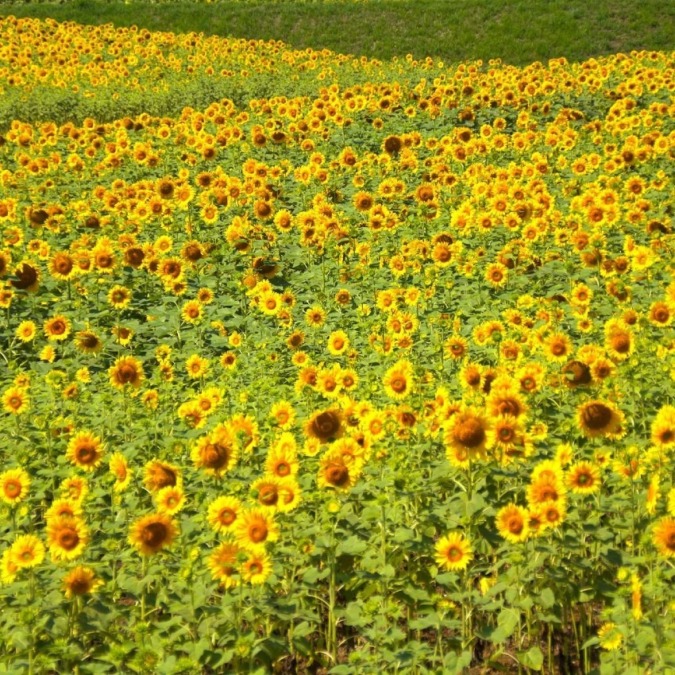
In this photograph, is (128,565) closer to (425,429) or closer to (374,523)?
(374,523)

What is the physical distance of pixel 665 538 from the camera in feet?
9.93

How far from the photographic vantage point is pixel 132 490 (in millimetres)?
4141

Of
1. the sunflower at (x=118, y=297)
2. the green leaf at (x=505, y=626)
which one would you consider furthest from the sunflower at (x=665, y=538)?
the sunflower at (x=118, y=297)

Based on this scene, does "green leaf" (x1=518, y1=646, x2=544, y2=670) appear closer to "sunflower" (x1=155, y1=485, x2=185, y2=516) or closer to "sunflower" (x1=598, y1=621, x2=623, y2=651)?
"sunflower" (x1=598, y1=621, x2=623, y2=651)

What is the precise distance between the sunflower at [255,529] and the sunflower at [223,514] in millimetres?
83

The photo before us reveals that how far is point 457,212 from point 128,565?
17.2 feet

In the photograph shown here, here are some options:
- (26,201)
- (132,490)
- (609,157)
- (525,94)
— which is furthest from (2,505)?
(525,94)

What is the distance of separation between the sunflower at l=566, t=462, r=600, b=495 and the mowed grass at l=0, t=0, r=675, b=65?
19729 millimetres

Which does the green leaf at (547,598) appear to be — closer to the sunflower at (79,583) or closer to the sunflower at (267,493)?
the sunflower at (267,493)

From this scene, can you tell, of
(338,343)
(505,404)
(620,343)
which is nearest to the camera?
(505,404)

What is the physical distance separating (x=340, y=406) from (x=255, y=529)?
140cm

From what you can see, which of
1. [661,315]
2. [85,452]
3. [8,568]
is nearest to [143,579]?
[8,568]

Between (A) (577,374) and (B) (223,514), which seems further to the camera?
(A) (577,374)

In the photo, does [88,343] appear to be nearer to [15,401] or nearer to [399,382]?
[15,401]
